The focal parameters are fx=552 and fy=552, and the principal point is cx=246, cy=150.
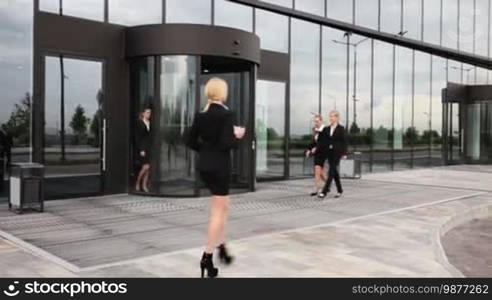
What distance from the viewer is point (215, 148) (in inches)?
207

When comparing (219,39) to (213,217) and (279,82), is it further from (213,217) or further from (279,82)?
(213,217)

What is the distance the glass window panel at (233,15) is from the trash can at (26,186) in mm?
6601

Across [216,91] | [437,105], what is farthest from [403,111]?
[216,91]

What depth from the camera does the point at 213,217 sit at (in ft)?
17.5

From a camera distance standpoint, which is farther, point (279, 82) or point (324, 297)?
point (279, 82)

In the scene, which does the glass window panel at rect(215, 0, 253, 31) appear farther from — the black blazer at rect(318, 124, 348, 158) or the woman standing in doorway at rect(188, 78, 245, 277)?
the woman standing in doorway at rect(188, 78, 245, 277)

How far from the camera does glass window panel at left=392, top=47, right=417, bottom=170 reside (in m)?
20.6

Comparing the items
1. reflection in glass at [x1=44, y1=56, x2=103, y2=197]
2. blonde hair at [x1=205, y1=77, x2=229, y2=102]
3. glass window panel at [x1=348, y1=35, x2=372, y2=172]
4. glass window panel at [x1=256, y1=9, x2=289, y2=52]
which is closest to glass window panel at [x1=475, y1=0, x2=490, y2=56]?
glass window panel at [x1=348, y1=35, x2=372, y2=172]

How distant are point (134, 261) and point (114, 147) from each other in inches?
235

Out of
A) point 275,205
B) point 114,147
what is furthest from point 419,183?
point 114,147

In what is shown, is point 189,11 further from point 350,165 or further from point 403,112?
point 403,112

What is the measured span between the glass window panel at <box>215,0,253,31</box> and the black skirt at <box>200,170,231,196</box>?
9.26 m

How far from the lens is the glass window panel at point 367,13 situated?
729 inches

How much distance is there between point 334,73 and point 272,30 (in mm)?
3147
